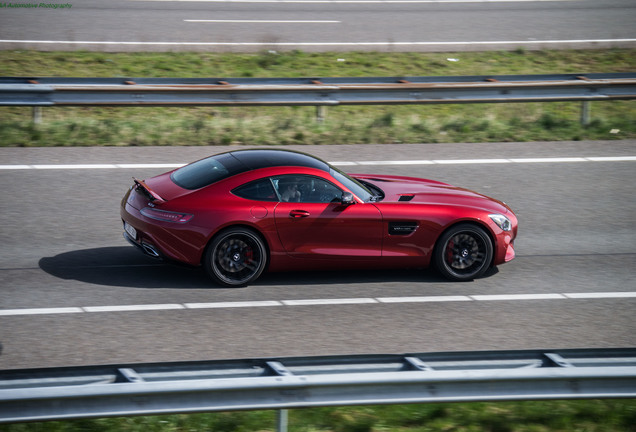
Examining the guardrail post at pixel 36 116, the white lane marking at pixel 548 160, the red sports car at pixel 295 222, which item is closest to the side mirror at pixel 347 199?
the red sports car at pixel 295 222

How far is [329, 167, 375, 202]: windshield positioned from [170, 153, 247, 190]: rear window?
1024 mm

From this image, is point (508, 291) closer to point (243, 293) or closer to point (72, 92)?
point (243, 293)

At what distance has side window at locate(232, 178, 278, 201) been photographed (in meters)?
8.16

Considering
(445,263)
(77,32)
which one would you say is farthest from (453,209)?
(77,32)

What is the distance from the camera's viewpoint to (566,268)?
9062 mm

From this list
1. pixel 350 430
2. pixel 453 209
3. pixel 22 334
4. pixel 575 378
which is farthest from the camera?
pixel 453 209

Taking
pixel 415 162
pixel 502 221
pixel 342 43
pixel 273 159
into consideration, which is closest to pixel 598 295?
pixel 502 221

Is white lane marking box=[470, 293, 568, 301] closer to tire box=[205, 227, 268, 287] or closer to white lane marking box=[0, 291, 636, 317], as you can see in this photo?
white lane marking box=[0, 291, 636, 317]

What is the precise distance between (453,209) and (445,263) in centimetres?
59

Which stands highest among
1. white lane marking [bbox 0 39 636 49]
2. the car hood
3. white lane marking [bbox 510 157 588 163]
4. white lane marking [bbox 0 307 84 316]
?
white lane marking [bbox 0 39 636 49]

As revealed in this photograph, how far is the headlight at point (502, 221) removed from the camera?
8.73 m

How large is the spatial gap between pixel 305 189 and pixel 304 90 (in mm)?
5859

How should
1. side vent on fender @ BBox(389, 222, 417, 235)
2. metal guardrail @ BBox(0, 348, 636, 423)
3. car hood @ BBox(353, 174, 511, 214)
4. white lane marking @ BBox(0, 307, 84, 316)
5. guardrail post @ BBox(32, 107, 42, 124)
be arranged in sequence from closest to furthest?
Answer: metal guardrail @ BBox(0, 348, 636, 423)
white lane marking @ BBox(0, 307, 84, 316)
side vent on fender @ BBox(389, 222, 417, 235)
car hood @ BBox(353, 174, 511, 214)
guardrail post @ BBox(32, 107, 42, 124)

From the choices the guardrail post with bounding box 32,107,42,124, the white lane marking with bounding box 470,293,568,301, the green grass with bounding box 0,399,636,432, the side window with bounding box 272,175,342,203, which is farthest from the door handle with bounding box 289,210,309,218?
the guardrail post with bounding box 32,107,42,124
